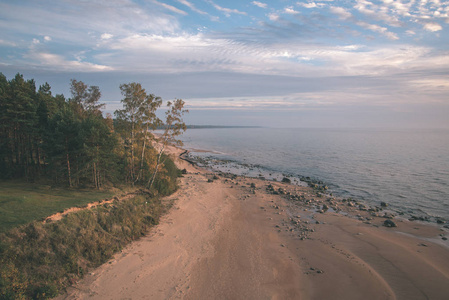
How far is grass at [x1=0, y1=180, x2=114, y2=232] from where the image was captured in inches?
576

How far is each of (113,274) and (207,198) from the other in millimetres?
16460

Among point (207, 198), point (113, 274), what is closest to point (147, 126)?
point (207, 198)

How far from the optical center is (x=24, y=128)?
24344mm

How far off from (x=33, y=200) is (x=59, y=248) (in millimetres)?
6953

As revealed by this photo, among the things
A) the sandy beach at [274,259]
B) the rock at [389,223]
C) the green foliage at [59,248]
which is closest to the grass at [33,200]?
the green foliage at [59,248]

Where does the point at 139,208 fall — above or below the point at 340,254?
above

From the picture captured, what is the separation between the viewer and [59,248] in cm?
1341

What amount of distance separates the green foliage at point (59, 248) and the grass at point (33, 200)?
1.26 m

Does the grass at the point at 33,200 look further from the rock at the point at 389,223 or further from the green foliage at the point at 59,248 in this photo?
the rock at the point at 389,223

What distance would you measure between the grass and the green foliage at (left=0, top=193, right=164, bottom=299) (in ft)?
4.14

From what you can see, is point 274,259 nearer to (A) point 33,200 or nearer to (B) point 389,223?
(B) point 389,223

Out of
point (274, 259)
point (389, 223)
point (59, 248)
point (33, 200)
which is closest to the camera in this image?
point (59, 248)

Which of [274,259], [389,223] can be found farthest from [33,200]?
[389,223]

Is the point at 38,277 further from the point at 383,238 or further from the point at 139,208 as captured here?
the point at 383,238
